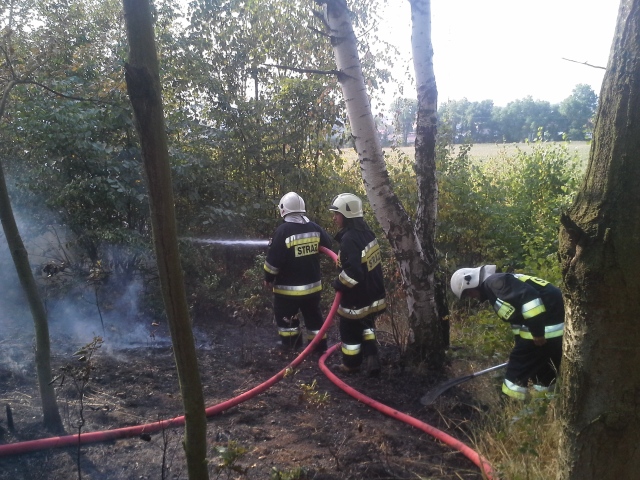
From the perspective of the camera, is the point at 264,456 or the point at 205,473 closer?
the point at 205,473

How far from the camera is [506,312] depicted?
4207mm

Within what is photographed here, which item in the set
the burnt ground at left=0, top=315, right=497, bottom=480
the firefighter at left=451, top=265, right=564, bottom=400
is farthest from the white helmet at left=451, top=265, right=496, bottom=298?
the burnt ground at left=0, top=315, right=497, bottom=480

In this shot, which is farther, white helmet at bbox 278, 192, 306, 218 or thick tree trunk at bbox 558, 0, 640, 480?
white helmet at bbox 278, 192, 306, 218

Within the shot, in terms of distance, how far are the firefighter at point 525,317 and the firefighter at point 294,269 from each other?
198 cm

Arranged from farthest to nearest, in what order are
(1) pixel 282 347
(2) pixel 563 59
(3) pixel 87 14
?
(3) pixel 87 14
(1) pixel 282 347
(2) pixel 563 59

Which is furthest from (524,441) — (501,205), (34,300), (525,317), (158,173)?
(501,205)

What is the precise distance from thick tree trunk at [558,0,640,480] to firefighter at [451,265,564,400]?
204cm

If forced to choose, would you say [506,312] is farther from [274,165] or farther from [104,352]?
[274,165]

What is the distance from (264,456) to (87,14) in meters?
6.85

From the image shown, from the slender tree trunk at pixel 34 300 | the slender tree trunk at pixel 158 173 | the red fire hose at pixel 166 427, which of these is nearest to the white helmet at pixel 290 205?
the red fire hose at pixel 166 427

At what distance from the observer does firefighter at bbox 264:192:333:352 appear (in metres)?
5.95

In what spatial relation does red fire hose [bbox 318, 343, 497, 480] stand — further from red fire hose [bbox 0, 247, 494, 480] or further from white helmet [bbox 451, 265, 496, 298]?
white helmet [bbox 451, 265, 496, 298]

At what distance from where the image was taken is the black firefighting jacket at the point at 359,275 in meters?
5.17

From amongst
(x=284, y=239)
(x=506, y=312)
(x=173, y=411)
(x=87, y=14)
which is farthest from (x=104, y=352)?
(x=87, y=14)
